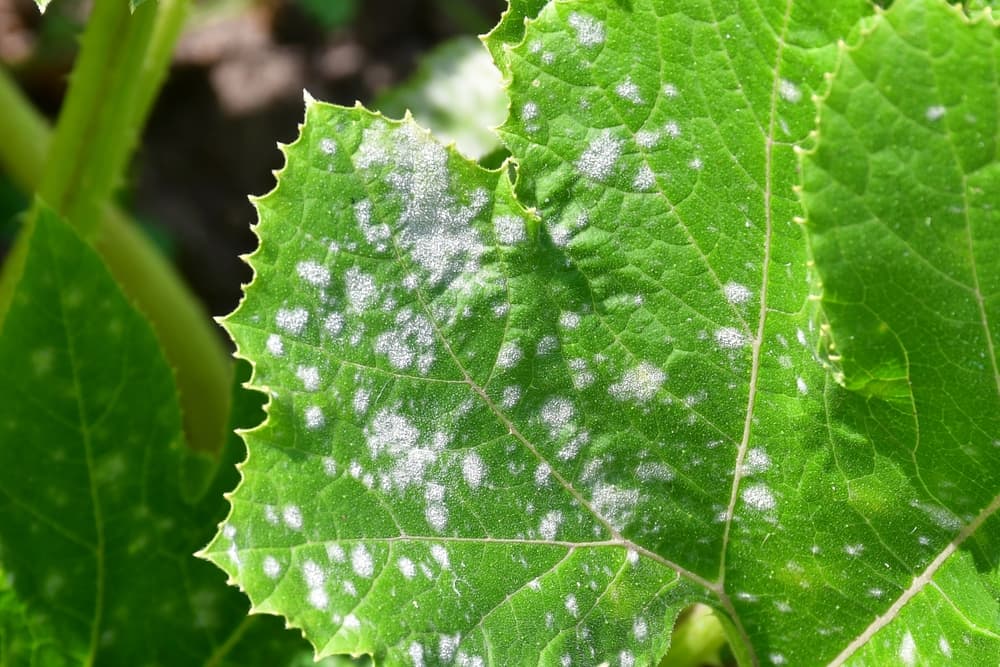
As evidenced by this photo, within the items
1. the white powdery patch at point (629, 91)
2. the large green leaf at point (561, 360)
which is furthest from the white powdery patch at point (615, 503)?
the white powdery patch at point (629, 91)

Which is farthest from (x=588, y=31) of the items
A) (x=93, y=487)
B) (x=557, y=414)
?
(x=93, y=487)

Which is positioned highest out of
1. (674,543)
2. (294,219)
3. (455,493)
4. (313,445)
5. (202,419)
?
(294,219)

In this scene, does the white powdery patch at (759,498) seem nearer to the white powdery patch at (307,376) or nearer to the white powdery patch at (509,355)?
the white powdery patch at (509,355)

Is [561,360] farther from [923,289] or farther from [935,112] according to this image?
[935,112]

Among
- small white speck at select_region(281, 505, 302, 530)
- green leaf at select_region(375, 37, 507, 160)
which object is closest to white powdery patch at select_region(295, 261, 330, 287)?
small white speck at select_region(281, 505, 302, 530)

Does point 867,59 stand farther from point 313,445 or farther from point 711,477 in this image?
point 313,445

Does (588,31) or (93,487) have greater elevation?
(588,31)

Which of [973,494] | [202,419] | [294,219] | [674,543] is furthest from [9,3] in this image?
[973,494]
